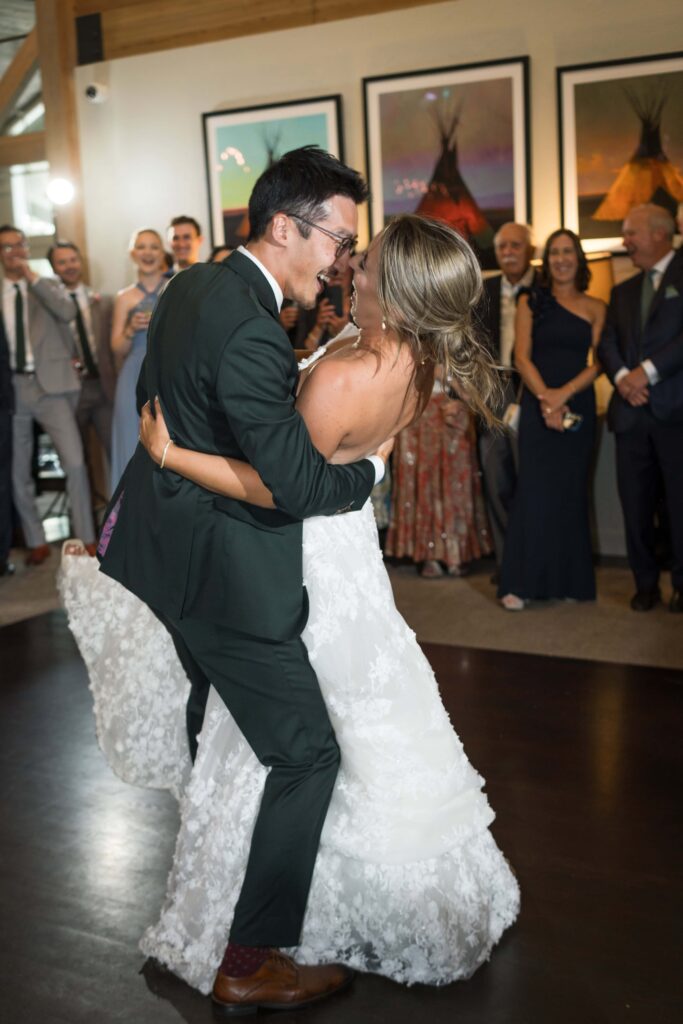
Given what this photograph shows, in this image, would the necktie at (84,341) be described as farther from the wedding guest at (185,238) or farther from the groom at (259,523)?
the groom at (259,523)

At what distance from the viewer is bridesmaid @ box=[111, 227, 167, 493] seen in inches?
236

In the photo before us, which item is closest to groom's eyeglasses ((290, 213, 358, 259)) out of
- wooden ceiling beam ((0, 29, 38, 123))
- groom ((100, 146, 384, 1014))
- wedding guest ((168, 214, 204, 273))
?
groom ((100, 146, 384, 1014))

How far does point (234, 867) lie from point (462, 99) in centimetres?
489

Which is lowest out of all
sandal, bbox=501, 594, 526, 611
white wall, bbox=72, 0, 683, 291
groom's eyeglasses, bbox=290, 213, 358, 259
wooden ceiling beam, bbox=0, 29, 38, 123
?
sandal, bbox=501, 594, 526, 611

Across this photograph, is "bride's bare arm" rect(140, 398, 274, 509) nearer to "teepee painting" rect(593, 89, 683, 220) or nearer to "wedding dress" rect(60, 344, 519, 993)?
"wedding dress" rect(60, 344, 519, 993)

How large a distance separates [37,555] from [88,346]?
1330 millimetres

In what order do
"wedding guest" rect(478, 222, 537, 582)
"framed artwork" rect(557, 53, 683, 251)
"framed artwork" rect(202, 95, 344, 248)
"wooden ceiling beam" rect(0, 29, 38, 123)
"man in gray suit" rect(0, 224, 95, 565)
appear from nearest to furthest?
1. "wedding guest" rect(478, 222, 537, 582)
2. "framed artwork" rect(557, 53, 683, 251)
3. "man in gray suit" rect(0, 224, 95, 565)
4. "framed artwork" rect(202, 95, 344, 248)
5. "wooden ceiling beam" rect(0, 29, 38, 123)

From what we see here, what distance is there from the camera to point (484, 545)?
5.72 m

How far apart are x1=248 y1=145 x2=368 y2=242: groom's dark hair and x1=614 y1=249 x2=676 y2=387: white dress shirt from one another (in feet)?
9.97

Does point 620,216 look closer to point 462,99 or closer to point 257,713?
point 462,99

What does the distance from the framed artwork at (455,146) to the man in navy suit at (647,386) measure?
1.22 meters

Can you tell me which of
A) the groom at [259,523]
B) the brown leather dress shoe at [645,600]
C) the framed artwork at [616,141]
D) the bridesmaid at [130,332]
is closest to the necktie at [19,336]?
the bridesmaid at [130,332]

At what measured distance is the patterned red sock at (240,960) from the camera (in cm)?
206

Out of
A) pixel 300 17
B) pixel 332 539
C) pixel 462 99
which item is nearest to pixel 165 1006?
pixel 332 539
